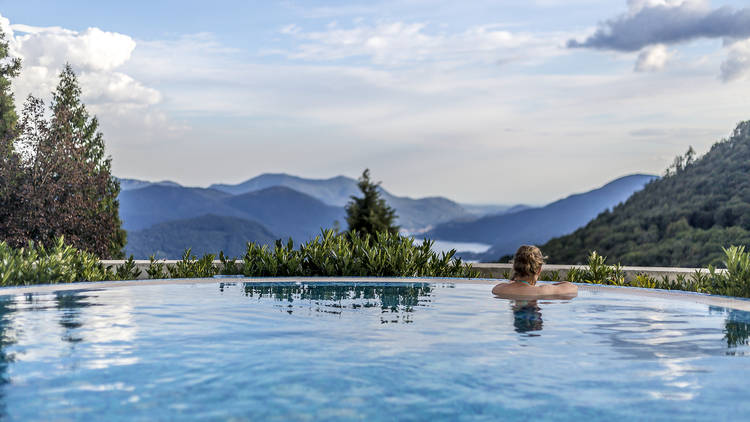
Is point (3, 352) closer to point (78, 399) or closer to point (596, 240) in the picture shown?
point (78, 399)

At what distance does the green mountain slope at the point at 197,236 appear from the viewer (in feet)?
504

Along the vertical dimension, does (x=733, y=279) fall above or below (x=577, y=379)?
above

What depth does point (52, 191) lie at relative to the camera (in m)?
18.1

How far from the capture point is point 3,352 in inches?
303

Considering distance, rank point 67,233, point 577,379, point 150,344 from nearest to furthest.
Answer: point 577,379 < point 150,344 < point 67,233

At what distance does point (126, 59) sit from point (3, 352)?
25.3 metres

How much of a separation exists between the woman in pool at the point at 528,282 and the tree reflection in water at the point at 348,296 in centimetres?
143

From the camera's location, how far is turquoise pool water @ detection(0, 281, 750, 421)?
5.89 m

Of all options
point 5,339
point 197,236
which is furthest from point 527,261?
point 197,236

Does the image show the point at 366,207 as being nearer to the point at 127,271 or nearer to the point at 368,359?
the point at 127,271

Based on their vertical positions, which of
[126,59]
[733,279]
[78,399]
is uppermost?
[126,59]

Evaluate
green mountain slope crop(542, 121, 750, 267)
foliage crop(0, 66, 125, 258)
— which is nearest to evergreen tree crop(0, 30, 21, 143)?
foliage crop(0, 66, 125, 258)

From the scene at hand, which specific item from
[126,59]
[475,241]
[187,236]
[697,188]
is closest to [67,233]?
[126,59]

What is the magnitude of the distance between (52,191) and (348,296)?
976 cm
